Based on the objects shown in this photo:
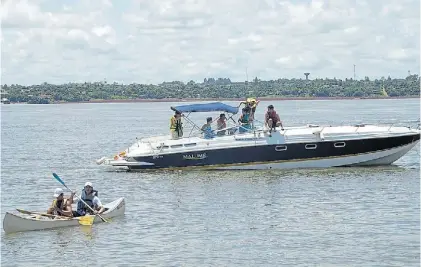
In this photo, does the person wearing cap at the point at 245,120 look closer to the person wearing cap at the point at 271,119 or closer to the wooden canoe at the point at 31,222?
the person wearing cap at the point at 271,119

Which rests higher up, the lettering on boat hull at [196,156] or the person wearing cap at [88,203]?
the lettering on boat hull at [196,156]

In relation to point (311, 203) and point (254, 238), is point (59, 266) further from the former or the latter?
point (311, 203)

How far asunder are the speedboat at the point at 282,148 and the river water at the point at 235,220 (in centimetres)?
43

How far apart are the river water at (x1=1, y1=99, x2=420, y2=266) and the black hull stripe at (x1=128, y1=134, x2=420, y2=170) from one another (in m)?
0.44

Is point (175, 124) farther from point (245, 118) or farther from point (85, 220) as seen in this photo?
point (85, 220)

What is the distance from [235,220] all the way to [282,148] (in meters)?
9.34

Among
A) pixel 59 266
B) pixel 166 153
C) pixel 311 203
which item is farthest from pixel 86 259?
pixel 166 153

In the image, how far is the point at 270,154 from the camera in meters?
36.8

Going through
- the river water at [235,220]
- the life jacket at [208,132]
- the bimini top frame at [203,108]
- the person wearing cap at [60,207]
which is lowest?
the river water at [235,220]

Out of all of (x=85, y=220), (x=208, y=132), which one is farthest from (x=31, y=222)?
(x=208, y=132)

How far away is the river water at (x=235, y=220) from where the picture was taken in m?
23.2

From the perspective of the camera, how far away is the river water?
23.2 meters

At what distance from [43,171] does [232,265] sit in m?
22.1

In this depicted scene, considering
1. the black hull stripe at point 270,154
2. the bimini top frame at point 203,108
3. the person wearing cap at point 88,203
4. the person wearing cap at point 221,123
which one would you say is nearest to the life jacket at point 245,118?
the person wearing cap at point 221,123
